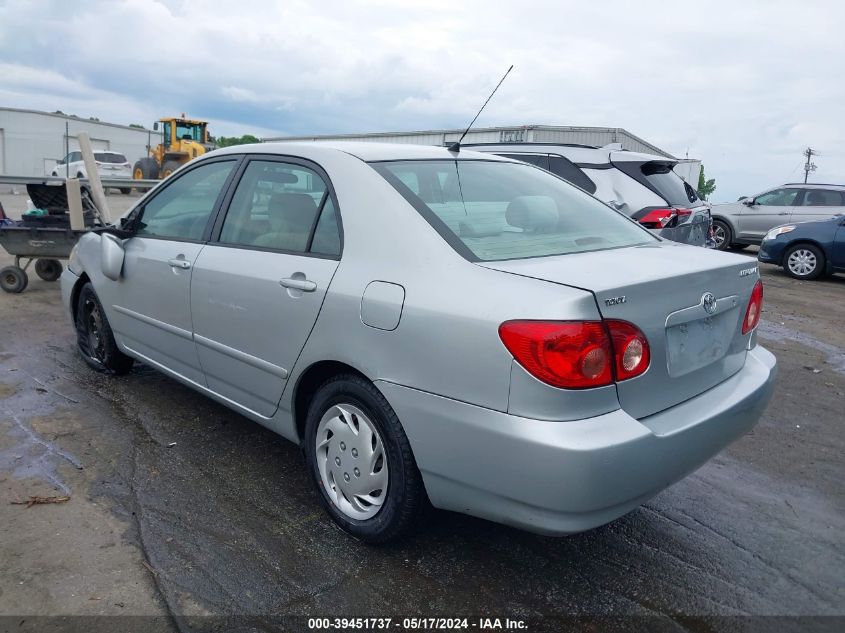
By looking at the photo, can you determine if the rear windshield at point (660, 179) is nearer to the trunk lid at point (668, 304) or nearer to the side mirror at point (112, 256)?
the trunk lid at point (668, 304)

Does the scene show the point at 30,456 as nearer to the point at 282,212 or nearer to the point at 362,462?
the point at 282,212

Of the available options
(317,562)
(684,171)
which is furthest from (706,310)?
(684,171)

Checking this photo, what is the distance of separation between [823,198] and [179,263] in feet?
44.9

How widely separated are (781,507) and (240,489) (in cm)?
263

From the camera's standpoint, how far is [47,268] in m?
8.46

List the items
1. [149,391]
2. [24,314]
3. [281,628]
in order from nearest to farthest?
[281,628] < [149,391] < [24,314]

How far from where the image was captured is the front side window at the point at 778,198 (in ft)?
45.4

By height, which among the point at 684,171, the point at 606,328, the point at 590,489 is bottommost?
the point at 590,489

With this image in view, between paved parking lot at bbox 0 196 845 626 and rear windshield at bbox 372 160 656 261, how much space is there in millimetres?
1175

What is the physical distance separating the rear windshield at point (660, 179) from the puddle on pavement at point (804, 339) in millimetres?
1684

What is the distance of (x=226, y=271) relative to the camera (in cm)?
334

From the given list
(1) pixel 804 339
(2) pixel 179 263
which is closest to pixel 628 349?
(2) pixel 179 263

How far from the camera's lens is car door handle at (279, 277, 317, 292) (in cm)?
286

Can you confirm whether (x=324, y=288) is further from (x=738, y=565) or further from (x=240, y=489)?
(x=738, y=565)
